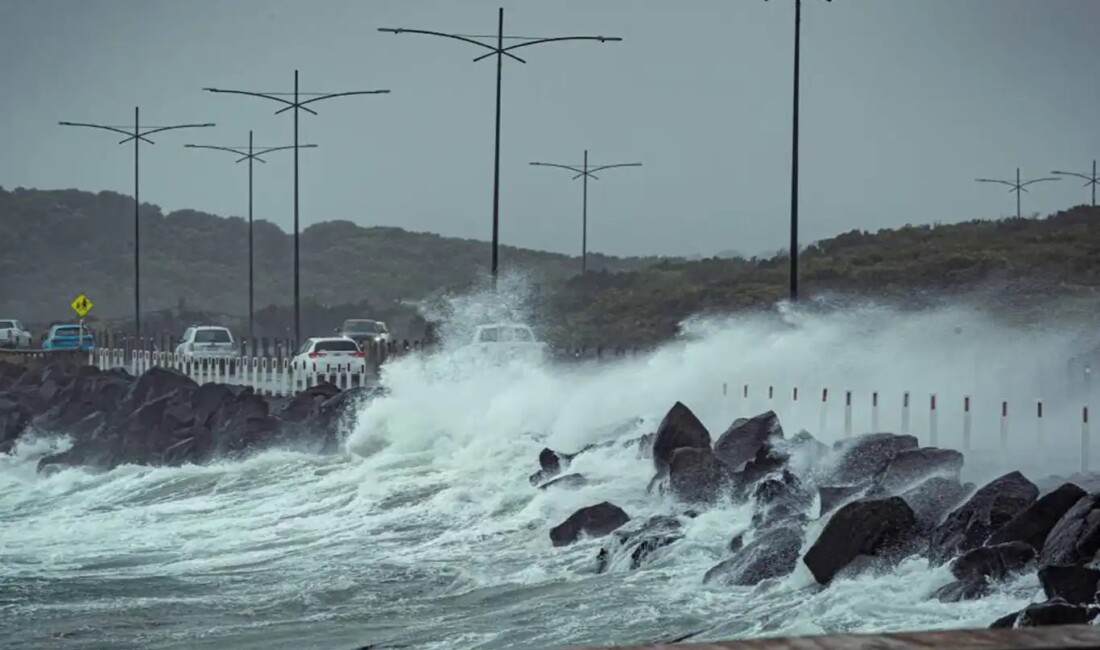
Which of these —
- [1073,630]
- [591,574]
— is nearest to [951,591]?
[591,574]

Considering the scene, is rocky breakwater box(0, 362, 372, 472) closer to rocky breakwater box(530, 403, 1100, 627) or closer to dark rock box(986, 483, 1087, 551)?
rocky breakwater box(530, 403, 1100, 627)

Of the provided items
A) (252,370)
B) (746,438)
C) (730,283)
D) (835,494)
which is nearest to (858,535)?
(835,494)

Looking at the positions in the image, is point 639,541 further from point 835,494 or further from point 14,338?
point 14,338

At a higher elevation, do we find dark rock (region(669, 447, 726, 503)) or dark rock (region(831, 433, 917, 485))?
dark rock (region(831, 433, 917, 485))

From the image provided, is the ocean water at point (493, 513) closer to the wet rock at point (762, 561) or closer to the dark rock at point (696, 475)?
the wet rock at point (762, 561)

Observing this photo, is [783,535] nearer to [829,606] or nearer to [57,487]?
[829,606]

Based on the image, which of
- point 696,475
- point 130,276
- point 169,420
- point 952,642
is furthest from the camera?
point 130,276

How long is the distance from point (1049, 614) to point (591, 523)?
995 cm

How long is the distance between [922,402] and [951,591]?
19.0m

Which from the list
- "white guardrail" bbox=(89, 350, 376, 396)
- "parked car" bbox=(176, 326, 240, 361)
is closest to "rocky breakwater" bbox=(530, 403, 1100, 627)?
"white guardrail" bbox=(89, 350, 376, 396)

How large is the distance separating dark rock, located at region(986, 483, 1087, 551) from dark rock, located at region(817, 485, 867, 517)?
3.60 meters

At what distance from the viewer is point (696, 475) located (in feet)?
71.9

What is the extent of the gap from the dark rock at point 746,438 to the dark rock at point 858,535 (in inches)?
295

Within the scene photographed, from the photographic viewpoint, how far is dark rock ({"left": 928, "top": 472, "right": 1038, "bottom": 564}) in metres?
15.6
